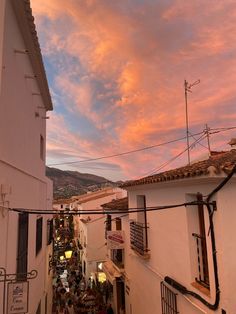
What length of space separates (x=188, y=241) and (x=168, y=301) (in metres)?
2.58

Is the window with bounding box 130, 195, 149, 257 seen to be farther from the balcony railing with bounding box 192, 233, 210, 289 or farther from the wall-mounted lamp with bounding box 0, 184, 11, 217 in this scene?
the wall-mounted lamp with bounding box 0, 184, 11, 217

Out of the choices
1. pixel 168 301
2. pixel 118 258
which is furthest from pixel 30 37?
pixel 118 258

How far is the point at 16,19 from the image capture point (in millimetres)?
7438

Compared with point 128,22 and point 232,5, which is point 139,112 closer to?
point 128,22

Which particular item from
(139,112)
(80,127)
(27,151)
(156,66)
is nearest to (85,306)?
(80,127)

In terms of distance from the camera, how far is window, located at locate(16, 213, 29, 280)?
7.97m

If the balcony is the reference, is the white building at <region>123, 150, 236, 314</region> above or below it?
above

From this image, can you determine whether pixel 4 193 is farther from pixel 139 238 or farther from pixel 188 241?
pixel 139 238

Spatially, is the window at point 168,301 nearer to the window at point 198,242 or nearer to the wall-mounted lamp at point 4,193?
the window at point 198,242

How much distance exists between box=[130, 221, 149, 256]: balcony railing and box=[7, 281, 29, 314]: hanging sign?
5.55 meters

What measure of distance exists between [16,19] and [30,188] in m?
5.15

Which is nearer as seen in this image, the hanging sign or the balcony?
the hanging sign

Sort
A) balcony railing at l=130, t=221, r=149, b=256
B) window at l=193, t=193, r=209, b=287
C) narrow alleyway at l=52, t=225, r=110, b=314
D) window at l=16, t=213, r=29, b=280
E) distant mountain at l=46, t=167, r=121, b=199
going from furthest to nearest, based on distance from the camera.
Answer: distant mountain at l=46, t=167, r=121, b=199, narrow alleyway at l=52, t=225, r=110, b=314, balcony railing at l=130, t=221, r=149, b=256, window at l=16, t=213, r=29, b=280, window at l=193, t=193, r=209, b=287

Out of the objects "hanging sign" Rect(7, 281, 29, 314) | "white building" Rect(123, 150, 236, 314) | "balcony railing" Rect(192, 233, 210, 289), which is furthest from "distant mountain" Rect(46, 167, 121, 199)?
"hanging sign" Rect(7, 281, 29, 314)
